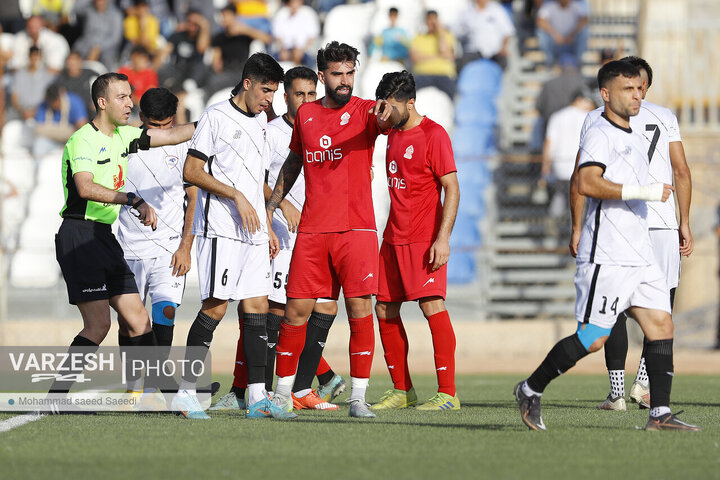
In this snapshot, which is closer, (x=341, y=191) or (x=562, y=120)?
(x=341, y=191)

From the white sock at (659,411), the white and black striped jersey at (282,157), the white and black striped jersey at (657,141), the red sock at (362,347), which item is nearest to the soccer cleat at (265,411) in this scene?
the red sock at (362,347)

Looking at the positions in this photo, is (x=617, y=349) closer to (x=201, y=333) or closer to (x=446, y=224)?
(x=446, y=224)

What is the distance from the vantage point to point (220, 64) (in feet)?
64.7

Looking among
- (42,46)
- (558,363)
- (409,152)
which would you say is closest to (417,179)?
(409,152)

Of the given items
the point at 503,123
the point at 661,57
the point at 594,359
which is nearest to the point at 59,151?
the point at 503,123

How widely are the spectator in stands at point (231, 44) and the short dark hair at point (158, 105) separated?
10257 millimetres

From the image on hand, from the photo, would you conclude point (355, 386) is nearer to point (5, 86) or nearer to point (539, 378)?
point (539, 378)

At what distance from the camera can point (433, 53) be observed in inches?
747

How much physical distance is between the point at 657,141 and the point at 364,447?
125 inches

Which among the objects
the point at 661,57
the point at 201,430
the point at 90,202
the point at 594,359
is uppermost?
the point at 661,57

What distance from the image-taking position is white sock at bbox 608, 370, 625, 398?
29.8 feet

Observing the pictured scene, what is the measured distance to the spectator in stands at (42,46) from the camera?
20566 millimetres

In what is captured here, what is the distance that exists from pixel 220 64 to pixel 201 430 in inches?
526

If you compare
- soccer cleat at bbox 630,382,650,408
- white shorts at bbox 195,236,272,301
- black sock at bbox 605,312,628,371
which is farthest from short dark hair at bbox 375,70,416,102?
soccer cleat at bbox 630,382,650,408
